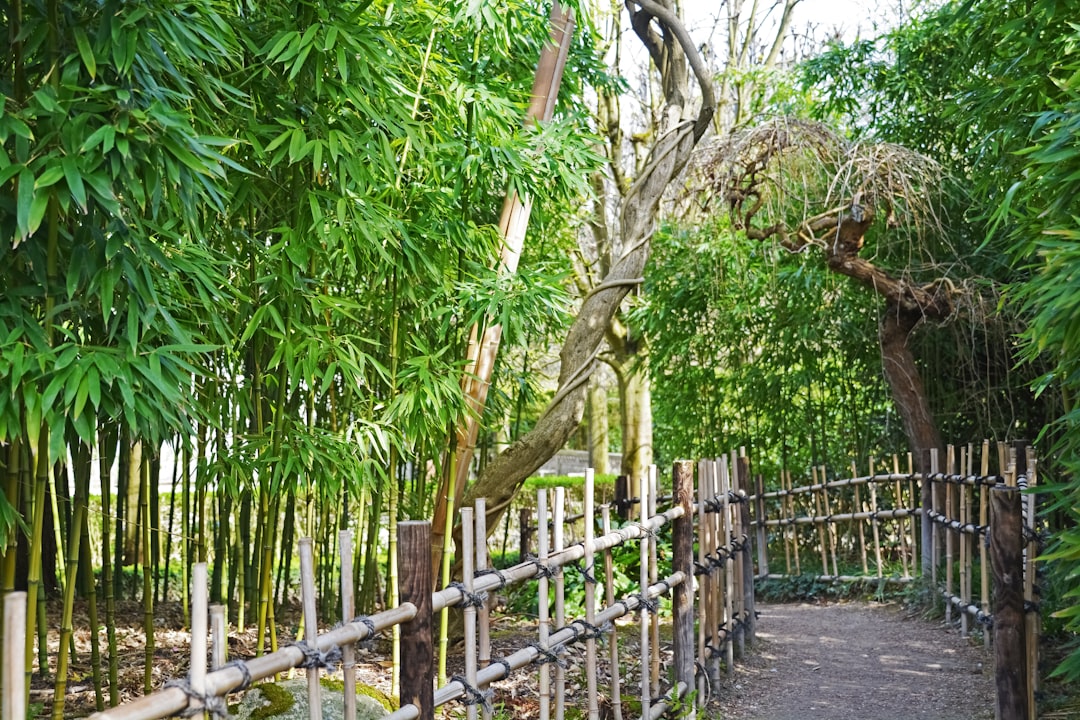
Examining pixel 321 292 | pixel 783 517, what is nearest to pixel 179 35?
pixel 321 292

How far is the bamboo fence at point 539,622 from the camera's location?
144 centimetres

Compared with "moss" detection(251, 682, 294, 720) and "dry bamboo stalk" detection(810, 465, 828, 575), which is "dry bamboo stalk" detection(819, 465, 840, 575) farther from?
"moss" detection(251, 682, 294, 720)

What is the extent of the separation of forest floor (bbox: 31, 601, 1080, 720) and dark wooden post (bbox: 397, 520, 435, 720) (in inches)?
59.1

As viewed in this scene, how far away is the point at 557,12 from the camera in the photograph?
12.6 ft

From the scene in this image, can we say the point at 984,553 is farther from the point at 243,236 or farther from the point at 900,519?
the point at 243,236

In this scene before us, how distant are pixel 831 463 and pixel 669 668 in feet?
11.6

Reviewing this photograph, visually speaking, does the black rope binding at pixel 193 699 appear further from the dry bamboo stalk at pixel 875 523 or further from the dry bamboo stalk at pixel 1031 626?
the dry bamboo stalk at pixel 875 523

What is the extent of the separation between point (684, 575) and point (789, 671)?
1.23m

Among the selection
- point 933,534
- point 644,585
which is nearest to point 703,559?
point 644,585

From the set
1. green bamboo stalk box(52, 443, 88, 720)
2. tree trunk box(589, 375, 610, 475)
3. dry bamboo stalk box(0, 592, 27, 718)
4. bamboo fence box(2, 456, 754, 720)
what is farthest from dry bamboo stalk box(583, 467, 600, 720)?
tree trunk box(589, 375, 610, 475)

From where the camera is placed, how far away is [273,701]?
9.49 feet

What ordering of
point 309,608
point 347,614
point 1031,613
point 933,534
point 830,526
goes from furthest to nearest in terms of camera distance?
point 830,526 → point 933,534 → point 1031,613 → point 347,614 → point 309,608

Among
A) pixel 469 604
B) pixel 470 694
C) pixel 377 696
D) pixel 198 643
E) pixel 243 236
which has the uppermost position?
pixel 243 236

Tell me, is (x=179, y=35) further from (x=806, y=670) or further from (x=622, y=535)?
(x=806, y=670)
